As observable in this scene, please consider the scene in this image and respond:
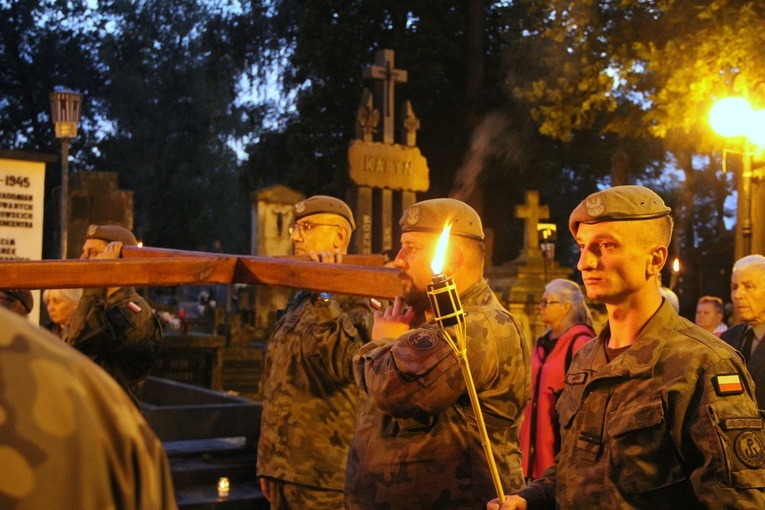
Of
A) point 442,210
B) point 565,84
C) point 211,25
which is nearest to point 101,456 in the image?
point 442,210

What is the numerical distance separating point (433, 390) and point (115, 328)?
2585 millimetres

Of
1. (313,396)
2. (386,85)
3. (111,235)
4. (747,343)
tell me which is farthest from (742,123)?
(386,85)

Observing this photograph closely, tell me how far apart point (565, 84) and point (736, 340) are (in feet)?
37.7

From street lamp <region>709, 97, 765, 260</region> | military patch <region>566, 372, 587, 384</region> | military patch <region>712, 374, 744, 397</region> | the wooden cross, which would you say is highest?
the wooden cross

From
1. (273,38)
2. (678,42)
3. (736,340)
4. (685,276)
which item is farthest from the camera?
(273,38)

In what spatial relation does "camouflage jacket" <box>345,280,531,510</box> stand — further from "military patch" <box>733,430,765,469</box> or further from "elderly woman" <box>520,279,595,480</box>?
"elderly woman" <box>520,279,595,480</box>

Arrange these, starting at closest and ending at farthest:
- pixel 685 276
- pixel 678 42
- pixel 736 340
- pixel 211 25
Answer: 1. pixel 736 340
2. pixel 678 42
3. pixel 685 276
4. pixel 211 25

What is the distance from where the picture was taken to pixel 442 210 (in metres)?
3.65

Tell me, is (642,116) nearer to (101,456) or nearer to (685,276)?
(685,276)

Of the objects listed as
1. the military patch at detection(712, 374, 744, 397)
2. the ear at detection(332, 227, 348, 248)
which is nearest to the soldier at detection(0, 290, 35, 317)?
the ear at detection(332, 227, 348, 248)

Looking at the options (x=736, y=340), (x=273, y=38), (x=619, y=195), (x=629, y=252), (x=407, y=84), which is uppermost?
(x=273, y=38)

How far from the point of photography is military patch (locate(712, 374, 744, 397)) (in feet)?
8.55

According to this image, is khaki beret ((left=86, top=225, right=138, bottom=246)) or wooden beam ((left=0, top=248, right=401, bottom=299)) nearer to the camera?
wooden beam ((left=0, top=248, right=401, bottom=299))

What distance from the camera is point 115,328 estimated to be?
5211mm
